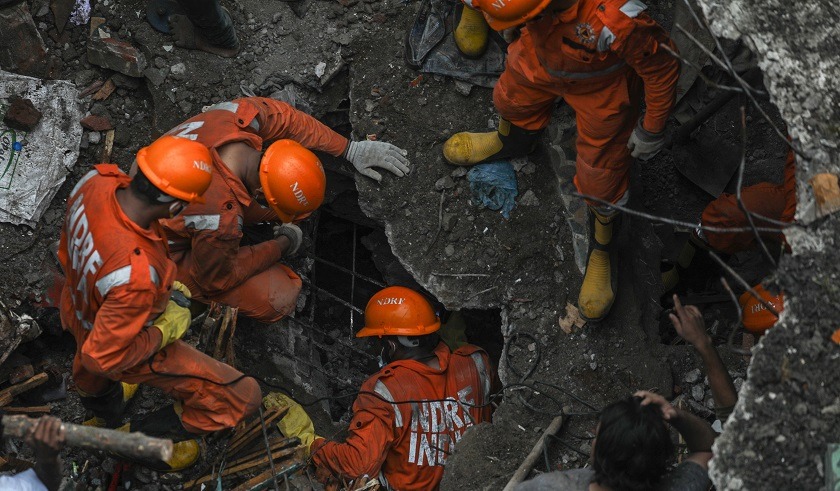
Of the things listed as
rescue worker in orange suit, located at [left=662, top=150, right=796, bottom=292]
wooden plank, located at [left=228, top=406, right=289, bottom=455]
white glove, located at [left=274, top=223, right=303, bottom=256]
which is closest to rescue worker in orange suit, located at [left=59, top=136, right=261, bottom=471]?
wooden plank, located at [left=228, top=406, right=289, bottom=455]

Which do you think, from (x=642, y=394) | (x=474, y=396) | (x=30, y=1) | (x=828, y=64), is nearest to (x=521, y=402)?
(x=474, y=396)

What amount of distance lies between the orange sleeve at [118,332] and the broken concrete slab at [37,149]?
1.95 metres

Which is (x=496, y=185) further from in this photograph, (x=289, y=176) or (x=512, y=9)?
(x=512, y=9)

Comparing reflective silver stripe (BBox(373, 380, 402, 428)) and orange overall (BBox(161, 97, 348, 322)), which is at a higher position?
orange overall (BBox(161, 97, 348, 322))

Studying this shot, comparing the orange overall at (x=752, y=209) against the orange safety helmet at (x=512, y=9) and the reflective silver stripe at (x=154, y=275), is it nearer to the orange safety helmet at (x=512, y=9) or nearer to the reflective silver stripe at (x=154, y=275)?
the orange safety helmet at (x=512, y=9)

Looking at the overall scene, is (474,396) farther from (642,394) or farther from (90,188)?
(90,188)

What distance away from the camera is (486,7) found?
463cm

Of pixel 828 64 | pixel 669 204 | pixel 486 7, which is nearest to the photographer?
pixel 828 64

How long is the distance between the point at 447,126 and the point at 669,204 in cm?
205

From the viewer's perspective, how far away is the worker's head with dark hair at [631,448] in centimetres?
365

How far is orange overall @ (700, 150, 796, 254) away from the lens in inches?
208

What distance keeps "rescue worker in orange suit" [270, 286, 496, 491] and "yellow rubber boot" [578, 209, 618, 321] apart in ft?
3.13

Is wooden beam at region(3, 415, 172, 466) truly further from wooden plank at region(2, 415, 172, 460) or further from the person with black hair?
the person with black hair

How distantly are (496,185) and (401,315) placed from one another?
1.18m
